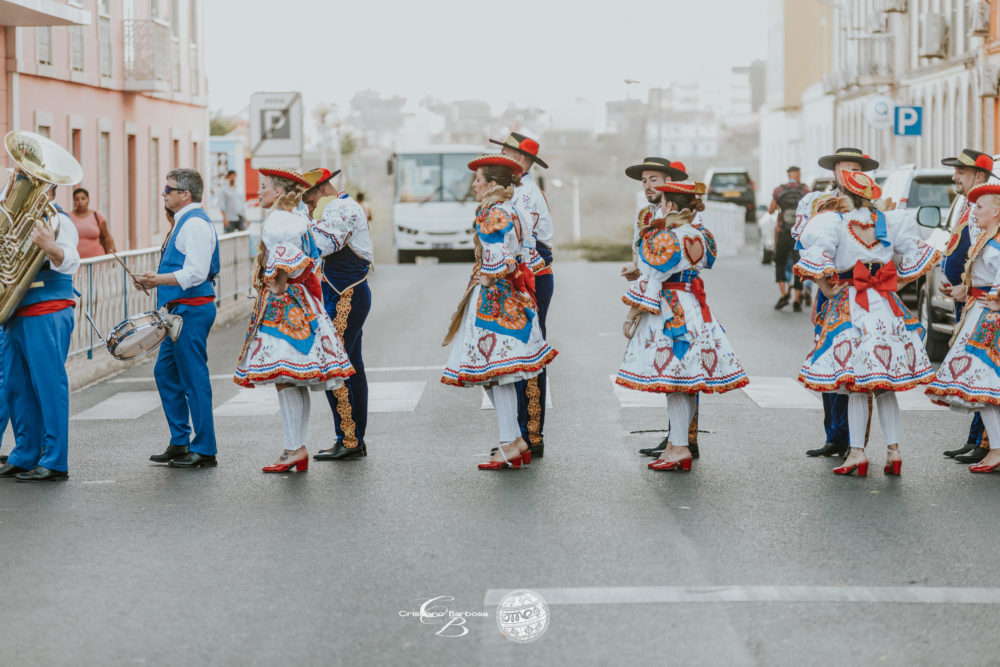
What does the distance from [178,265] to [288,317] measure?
2.65 ft

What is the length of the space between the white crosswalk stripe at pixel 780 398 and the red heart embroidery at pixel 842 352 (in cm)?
316

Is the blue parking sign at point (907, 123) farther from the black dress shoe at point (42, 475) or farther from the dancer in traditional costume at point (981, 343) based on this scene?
the black dress shoe at point (42, 475)

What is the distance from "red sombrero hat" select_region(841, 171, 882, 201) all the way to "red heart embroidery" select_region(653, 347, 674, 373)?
4.37 feet

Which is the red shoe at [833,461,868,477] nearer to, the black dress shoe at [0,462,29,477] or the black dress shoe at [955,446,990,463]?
the black dress shoe at [955,446,990,463]

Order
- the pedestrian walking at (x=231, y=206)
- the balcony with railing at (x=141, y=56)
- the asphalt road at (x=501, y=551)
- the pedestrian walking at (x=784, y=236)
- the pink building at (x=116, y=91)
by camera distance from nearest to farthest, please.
Answer: the asphalt road at (x=501, y=551)
the pedestrian walking at (x=784, y=236)
the pink building at (x=116, y=91)
the pedestrian walking at (x=231, y=206)
the balcony with railing at (x=141, y=56)

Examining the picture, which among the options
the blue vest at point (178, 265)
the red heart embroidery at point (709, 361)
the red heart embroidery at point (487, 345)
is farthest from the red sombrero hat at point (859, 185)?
the blue vest at point (178, 265)

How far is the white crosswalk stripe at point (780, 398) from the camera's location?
12.7 meters

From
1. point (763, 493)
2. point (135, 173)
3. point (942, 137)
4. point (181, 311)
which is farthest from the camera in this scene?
Result: point (942, 137)

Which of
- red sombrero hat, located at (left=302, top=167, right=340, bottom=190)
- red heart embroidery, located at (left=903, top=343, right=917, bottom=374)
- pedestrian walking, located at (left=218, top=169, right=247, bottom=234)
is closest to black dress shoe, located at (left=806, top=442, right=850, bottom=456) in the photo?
red heart embroidery, located at (left=903, top=343, right=917, bottom=374)

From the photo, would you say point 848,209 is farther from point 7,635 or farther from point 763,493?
point 7,635

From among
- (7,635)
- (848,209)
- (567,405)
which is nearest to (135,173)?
(567,405)

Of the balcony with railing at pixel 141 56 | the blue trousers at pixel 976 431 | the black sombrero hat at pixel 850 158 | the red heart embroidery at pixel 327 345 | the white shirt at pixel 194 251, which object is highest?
the balcony with railing at pixel 141 56

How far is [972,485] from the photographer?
9102 millimetres

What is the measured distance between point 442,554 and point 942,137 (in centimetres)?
3748
